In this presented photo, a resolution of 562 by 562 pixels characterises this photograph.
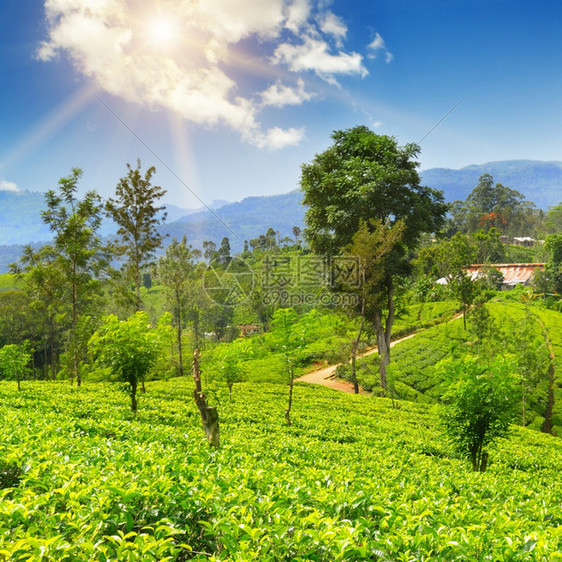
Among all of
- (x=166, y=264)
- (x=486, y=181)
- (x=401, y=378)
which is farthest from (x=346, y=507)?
(x=486, y=181)

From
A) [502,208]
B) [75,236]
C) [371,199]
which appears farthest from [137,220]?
[502,208]

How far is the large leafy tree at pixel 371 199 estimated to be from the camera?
23109 mm

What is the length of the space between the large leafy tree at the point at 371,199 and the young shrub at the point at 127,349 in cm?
1492

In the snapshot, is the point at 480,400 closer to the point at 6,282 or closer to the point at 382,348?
the point at 382,348

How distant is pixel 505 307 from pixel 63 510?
57.5 metres

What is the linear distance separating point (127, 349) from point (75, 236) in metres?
12.3

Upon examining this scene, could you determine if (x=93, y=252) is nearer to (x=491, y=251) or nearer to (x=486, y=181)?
(x=491, y=251)

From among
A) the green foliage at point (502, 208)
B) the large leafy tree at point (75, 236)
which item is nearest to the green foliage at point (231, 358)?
the large leafy tree at point (75, 236)

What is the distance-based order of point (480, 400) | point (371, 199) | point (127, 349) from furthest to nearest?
point (371, 199) < point (127, 349) < point (480, 400)

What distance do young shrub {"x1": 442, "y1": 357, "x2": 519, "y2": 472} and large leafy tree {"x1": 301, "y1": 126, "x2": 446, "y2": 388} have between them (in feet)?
47.2

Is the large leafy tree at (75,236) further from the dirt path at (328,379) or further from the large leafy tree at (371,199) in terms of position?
the dirt path at (328,379)

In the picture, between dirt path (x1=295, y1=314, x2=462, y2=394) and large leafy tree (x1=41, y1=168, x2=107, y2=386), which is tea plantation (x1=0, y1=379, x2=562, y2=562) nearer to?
large leafy tree (x1=41, y1=168, x2=107, y2=386)

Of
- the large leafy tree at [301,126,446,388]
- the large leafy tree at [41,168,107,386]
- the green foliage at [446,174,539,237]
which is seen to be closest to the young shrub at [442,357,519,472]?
the large leafy tree at [301,126,446,388]

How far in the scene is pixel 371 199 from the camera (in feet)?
75.9
